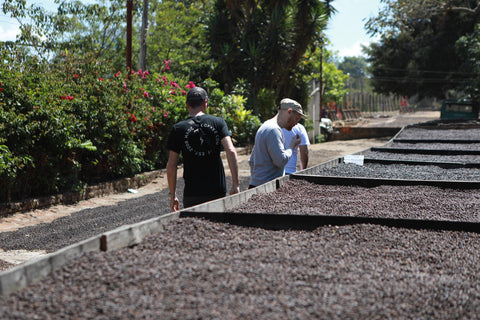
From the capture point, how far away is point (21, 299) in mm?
2021

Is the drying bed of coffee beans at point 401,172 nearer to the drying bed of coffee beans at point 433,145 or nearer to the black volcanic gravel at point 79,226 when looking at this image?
the black volcanic gravel at point 79,226

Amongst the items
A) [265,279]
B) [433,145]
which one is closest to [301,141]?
[265,279]

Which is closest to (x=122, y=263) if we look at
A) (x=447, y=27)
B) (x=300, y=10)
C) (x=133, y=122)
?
(x=133, y=122)

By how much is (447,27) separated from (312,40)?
57.2ft

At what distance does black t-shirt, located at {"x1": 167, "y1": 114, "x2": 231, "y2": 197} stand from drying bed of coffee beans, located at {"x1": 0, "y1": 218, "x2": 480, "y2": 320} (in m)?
1.04

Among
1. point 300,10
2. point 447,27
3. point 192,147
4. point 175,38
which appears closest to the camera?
point 192,147

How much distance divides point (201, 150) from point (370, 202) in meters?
1.52

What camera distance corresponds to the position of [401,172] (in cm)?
631

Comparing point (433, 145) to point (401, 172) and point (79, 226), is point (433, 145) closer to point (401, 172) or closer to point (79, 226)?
point (401, 172)

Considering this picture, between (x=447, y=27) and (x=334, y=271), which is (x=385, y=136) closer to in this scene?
(x=447, y=27)

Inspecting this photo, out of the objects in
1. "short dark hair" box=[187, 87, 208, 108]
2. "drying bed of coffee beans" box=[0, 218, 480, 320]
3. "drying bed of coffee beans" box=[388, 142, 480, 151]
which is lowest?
"drying bed of coffee beans" box=[0, 218, 480, 320]

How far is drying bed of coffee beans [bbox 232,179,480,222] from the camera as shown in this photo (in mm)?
3888

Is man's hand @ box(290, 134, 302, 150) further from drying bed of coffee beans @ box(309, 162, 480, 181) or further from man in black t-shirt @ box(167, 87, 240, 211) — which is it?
drying bed of coffee beans @ box(309, 162, 480, 181)

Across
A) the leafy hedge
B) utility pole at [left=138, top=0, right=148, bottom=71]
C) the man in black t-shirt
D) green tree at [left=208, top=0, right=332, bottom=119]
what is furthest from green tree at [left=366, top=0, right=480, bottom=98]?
the man in black t-shirt
